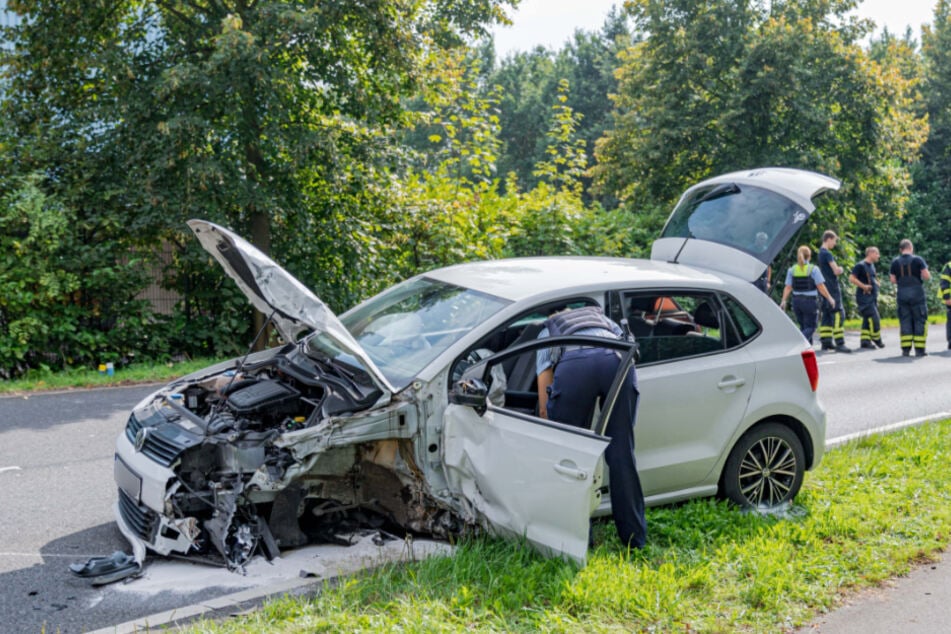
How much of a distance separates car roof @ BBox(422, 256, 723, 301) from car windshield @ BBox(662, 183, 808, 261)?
542mm

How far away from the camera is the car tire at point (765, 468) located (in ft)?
19.2

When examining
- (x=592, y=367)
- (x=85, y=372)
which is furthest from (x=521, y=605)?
(x=85, y=372)

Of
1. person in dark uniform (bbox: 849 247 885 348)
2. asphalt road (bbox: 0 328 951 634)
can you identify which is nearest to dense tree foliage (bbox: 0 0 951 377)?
asphalt road (bbox: 0 328 951 634)

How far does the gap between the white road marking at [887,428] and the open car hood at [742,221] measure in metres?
2.37

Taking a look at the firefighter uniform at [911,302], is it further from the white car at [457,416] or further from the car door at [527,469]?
the car door at [527,469]

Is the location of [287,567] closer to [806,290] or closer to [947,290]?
[806,290]

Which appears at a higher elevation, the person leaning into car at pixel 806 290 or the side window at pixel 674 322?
the side window at pixel 674 322

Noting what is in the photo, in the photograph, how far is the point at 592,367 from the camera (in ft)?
15.7

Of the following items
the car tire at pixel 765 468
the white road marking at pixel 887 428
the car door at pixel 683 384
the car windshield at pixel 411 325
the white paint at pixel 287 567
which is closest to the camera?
the white paint at pixel 287 567

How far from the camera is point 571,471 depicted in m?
4.38

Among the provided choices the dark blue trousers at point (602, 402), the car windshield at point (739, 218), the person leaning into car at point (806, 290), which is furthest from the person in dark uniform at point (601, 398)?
the person leaning into car at point (806, 290)

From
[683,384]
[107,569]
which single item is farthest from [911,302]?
[107,569]

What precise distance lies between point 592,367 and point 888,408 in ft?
22.3

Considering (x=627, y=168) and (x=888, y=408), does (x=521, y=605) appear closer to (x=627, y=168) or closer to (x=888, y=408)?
(x=888, y=408)
